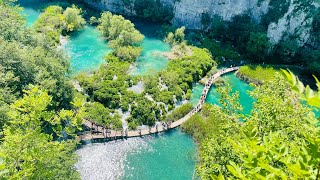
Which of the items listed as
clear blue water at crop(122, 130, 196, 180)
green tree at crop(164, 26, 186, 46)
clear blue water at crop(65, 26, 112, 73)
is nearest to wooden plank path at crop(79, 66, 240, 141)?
clear blue water at crop(122, 130, 196, 180)

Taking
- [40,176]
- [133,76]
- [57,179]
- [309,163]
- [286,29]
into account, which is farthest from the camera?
[286,29]

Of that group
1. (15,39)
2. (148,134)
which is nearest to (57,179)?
(148,134)

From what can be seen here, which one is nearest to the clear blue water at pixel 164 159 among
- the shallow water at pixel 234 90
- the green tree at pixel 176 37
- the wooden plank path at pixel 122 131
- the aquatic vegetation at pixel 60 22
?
the wooden plank path at pixel 122 131

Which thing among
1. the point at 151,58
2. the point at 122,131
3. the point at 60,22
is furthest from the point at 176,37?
the point at 122,131

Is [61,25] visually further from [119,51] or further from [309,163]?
[309,163]

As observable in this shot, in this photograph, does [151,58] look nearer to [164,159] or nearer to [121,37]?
[121,37]

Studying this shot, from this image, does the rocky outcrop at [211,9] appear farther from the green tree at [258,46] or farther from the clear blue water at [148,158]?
the clear blue water at [148,158]
